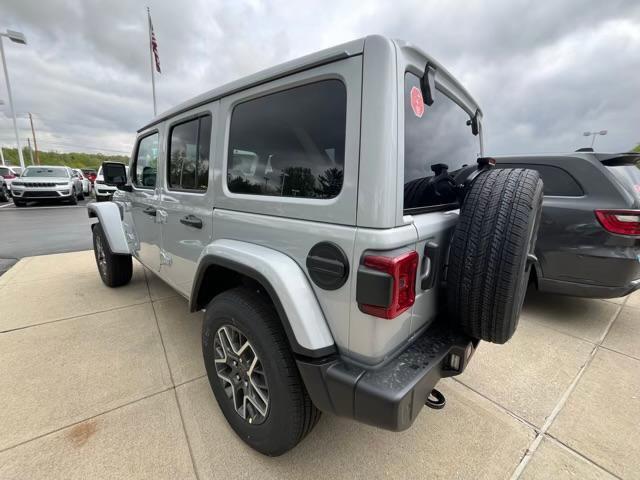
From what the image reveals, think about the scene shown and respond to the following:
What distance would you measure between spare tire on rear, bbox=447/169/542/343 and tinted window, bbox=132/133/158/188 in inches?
102

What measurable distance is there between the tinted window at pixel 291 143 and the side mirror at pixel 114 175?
2200mm

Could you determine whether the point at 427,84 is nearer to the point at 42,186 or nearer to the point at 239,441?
the point at 239,441

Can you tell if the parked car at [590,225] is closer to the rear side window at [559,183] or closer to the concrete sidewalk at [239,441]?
the rear side window at [559,183]

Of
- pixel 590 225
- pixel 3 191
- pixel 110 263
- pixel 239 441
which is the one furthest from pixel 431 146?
pixel 3 191

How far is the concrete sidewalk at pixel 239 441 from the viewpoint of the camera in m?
1.67

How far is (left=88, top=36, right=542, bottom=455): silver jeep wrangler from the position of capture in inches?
47.3

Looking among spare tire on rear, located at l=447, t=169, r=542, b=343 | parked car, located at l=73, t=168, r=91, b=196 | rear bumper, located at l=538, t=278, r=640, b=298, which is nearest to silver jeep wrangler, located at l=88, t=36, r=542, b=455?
spare tire on rear, located at l=447, t=169, r=542, b=343

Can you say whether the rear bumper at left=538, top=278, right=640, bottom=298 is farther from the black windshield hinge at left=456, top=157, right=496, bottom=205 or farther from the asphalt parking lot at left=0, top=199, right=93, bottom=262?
the asphalt parking lot at left=0, top=199, right=93, bottom=262

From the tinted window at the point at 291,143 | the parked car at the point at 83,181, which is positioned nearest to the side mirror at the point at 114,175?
the tinted window at the point at 291,143

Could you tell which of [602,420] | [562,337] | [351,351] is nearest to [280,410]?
[351,351]

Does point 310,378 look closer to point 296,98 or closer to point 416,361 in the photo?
point 416,361

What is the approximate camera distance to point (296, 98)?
4.87 ft

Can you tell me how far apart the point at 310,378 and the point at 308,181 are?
89 centimetres

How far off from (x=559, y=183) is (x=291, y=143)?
3259mm
